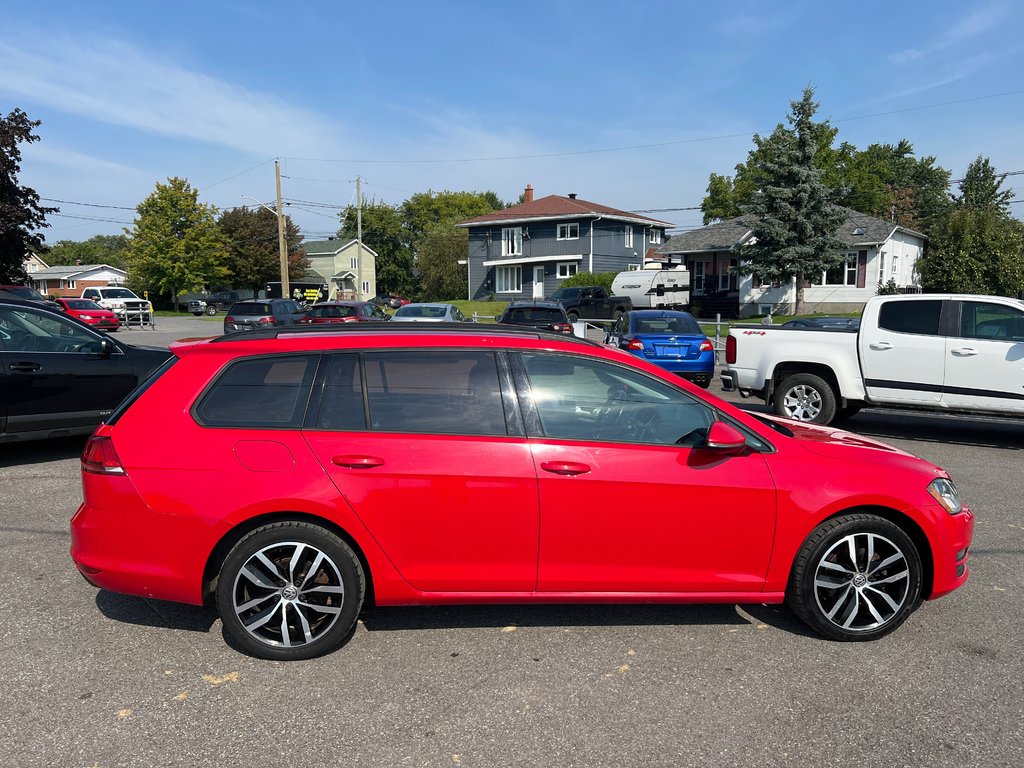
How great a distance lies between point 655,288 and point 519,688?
33.9m

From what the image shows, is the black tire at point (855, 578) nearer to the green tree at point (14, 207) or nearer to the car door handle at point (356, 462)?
the car door handle at point (356, 462)

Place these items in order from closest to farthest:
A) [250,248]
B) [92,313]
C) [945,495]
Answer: [945,495]
[92,313]
[250,248]

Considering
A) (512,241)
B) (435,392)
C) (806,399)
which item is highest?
(512,241)

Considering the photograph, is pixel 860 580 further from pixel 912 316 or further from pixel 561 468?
pixel 912 316

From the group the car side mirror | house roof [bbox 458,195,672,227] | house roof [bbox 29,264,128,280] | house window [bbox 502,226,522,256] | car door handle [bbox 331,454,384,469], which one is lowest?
car door handle [bbox 331,454,384,469]

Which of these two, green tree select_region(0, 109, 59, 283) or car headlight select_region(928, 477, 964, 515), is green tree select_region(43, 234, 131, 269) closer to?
green tree select_region(0, 109, 59, 283)

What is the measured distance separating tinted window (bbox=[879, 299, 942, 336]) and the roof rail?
6.88m

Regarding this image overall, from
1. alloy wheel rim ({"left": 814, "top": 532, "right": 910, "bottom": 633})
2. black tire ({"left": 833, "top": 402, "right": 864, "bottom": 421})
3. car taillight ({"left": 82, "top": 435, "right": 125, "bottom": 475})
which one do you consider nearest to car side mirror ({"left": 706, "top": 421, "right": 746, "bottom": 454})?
alloy wheel rim ({"left": 814, "top": 532, "right": 910, "bottom": 633})

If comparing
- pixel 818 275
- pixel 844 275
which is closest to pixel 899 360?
pixel 818 275

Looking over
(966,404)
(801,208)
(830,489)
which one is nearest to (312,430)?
(830,489)

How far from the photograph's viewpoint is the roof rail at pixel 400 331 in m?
4.20

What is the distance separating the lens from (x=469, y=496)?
3.78 metres

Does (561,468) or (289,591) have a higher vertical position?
(561,468)

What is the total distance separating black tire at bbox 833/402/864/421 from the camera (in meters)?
10.3
